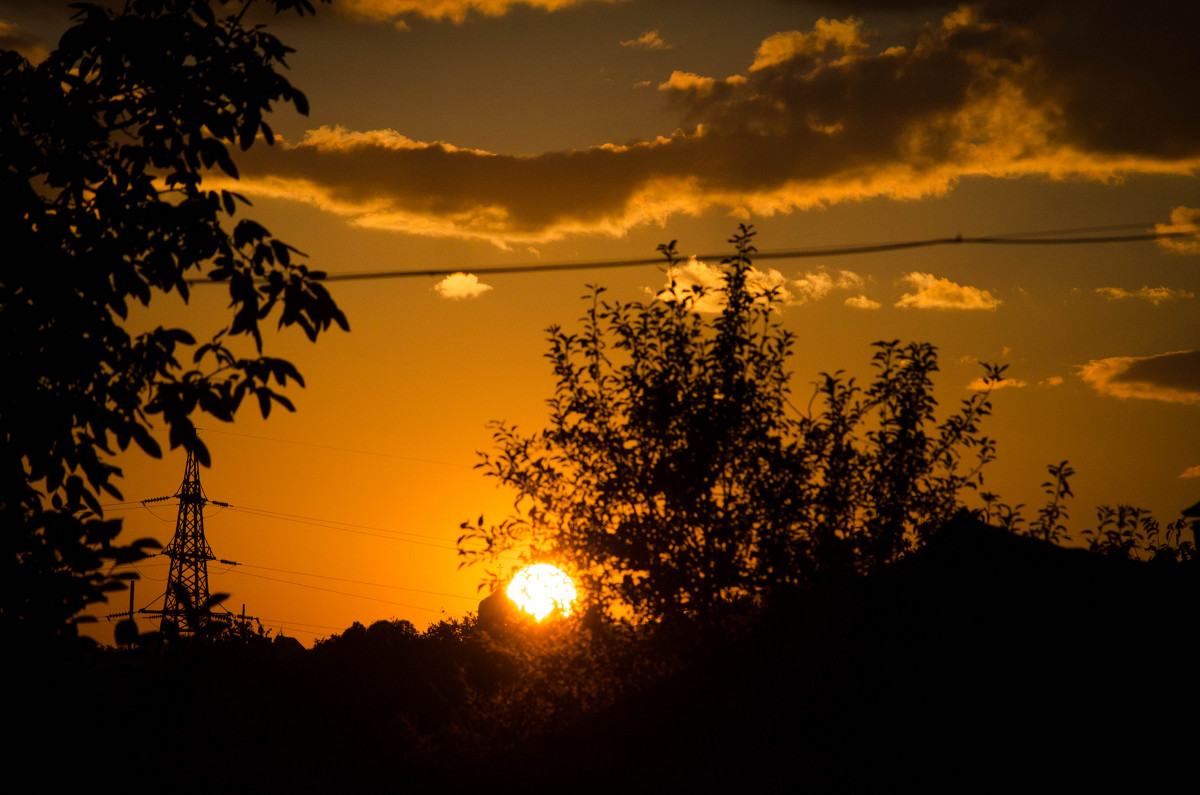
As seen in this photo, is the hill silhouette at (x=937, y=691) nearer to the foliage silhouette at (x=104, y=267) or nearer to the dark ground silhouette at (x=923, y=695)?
the dark ground silhouette at (x=923, y=695)

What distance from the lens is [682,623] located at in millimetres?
11609

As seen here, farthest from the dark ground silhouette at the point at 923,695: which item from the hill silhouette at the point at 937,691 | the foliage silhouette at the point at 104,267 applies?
the foliage silhouette at the point at 104,267

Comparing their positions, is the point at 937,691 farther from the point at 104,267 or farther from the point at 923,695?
the point at 104,267

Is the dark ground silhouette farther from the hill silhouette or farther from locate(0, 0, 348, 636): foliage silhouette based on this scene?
locate(0, 0, 348, 636): foliage silhouette

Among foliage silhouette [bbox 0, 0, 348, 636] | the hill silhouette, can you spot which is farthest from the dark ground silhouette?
foliage silhouette [bbox 0, 0, 348, 636]

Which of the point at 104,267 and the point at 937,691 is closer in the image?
the point at 104,267

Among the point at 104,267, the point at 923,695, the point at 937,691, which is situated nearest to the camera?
the point at 104,267

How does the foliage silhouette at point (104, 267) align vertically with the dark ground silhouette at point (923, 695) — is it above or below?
above

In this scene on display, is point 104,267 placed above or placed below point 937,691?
above

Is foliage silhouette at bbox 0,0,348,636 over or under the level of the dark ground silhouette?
over

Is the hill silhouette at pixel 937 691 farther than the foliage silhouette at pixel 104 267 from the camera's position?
Yes

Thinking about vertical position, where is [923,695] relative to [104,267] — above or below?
below

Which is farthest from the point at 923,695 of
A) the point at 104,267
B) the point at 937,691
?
the point at 104,267

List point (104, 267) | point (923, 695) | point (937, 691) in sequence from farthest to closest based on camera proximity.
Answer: point (937, 691)
point (923, 695)
point (104, 267)
